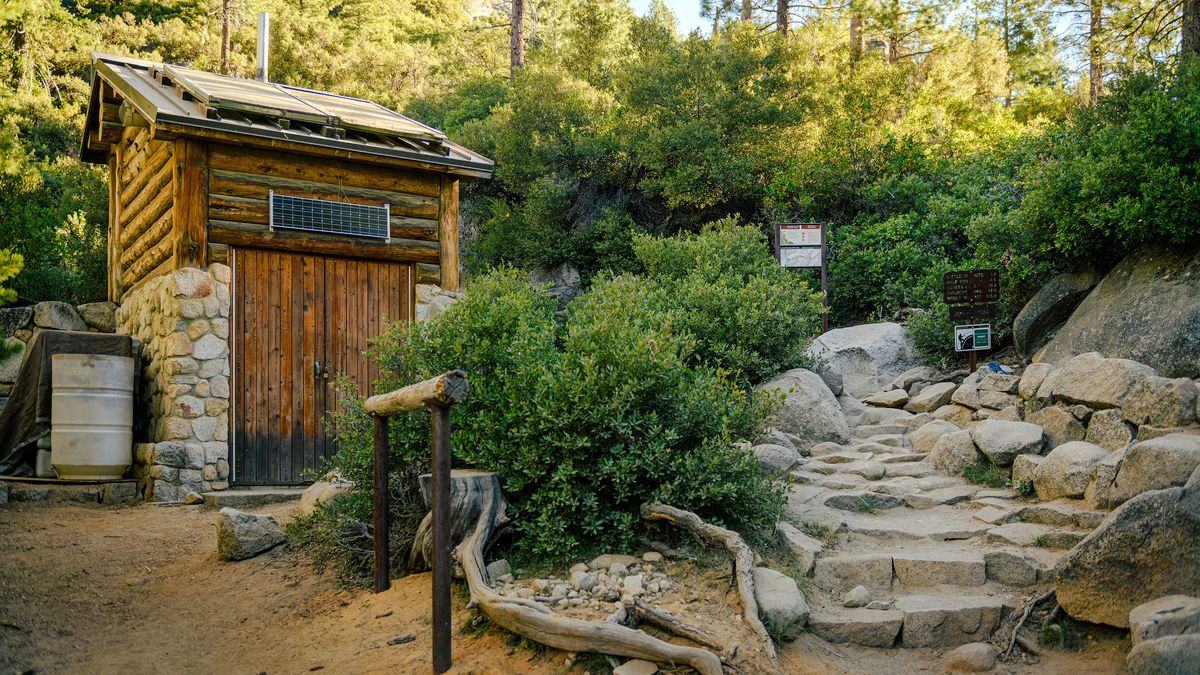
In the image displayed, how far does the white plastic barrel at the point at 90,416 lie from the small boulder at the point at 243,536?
3286 mm

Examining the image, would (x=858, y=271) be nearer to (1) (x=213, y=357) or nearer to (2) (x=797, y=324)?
(2) (x=797, y=324)

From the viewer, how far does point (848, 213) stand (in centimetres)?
1639

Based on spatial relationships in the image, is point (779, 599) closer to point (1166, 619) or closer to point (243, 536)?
point (1166, 619)

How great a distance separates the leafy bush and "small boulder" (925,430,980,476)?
104 inches

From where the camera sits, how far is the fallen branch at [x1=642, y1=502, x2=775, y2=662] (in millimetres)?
4371

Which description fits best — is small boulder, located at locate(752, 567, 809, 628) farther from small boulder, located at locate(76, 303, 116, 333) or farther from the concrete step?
small boulder, located at locate(76, 303, 116, 333)

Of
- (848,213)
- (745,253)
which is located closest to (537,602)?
(745,253)

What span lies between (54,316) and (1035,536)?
38.0 feet

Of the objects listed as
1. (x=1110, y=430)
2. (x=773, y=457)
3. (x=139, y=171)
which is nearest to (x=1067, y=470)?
(x=1110, y=430)

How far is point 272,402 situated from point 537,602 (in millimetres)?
6123

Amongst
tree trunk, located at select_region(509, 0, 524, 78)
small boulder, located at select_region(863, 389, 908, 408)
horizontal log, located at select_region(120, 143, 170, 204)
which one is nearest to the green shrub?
small boulder, located at select_region(863, 389, 908, 408)

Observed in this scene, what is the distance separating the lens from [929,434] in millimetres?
8578

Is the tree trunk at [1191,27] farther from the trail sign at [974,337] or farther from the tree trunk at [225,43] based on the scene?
the tree trunk at [225,43]

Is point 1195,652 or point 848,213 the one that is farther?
point 848,213
